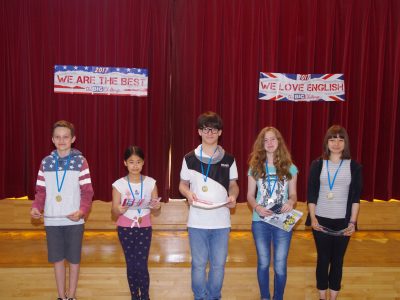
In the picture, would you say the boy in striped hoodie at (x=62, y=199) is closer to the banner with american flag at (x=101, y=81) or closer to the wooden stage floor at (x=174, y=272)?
the wooden stage floor at (x=174, y=272)

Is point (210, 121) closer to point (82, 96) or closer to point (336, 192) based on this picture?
point (336, 192)

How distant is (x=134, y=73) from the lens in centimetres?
461

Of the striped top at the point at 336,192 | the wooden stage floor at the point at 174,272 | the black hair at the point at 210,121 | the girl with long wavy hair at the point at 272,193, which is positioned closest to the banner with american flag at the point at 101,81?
the wooden stage floor at the point at 174,272

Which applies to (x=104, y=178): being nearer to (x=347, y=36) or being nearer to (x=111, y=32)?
(x=111, y=32)

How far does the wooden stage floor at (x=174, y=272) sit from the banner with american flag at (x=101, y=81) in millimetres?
1752

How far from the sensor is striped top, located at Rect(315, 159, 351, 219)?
106 inches

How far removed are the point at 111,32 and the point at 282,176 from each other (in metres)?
2.99

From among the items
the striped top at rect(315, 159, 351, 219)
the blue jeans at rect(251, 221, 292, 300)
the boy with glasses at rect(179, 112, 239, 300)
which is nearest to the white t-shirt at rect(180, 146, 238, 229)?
the boy with glasses at rect(179, 112, 239, 300)

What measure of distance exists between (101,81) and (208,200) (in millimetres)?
2679

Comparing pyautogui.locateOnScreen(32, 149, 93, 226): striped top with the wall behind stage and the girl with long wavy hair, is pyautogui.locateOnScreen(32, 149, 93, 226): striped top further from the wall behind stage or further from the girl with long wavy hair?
the wall behind stage

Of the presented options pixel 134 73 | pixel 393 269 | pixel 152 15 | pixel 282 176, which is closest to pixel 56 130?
pixel 282 176

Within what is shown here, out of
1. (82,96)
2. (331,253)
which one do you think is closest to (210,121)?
(331,253)

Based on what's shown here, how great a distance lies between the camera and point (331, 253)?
2.76 m

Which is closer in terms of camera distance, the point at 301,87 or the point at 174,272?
the point at 174,272
